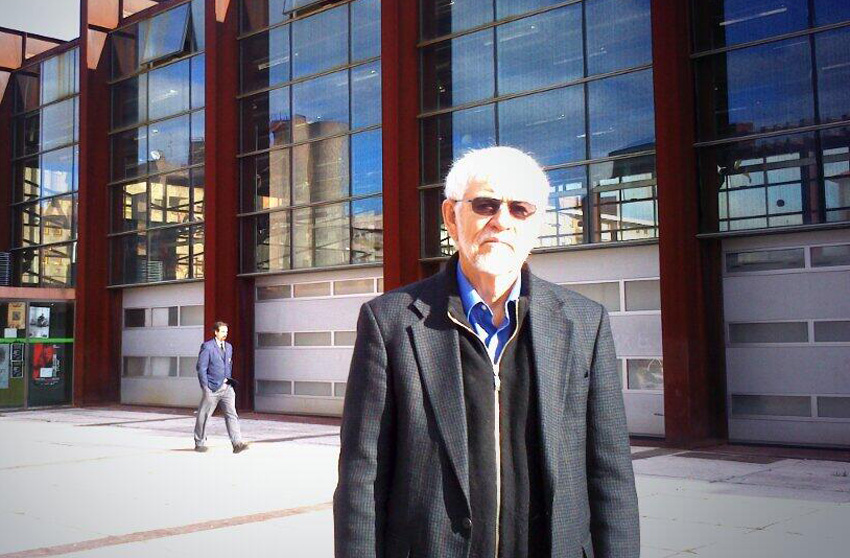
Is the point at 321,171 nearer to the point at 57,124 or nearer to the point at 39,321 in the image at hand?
the point at 39,321

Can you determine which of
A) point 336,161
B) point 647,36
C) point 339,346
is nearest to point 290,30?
point 336,161

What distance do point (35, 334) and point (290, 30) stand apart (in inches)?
442

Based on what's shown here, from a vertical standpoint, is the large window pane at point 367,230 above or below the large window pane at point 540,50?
below

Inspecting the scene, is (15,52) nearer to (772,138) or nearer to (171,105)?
(171,105)

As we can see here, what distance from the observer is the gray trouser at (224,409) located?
46.9 ft

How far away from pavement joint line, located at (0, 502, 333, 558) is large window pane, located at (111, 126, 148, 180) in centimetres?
1873

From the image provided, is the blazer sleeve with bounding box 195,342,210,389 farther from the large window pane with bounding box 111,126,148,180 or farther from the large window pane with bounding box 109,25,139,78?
the large window pane with bounding box 109,25,139,78

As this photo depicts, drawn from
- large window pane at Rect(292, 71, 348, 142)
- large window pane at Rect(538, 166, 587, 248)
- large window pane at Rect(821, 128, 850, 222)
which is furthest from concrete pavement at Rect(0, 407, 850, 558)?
large window pane at Rect(292, 71, 348, 142)

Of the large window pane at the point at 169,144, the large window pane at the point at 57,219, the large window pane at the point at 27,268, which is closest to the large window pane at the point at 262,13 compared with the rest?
the large window pane at the point at 169,144

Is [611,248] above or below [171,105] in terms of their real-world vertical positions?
below

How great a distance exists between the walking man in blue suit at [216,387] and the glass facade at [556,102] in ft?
18.3

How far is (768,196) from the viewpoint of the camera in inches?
562

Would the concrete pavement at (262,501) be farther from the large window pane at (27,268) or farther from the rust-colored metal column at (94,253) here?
the large window pane at (27,268)

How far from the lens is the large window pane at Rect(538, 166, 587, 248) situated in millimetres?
16375
